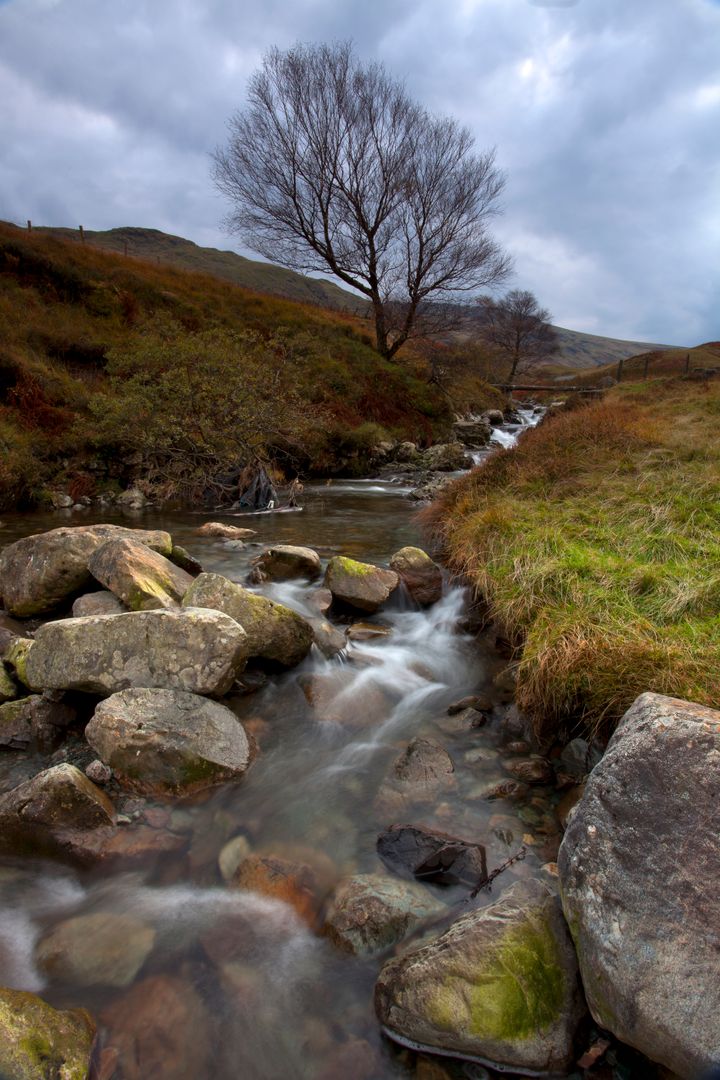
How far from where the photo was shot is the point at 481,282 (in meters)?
27.3

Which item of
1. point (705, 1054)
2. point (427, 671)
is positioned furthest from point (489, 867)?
point (427, 671)

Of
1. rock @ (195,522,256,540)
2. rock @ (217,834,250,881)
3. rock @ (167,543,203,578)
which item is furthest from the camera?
rock @ (195,522,256,540)

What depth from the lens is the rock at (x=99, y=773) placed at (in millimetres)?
3688

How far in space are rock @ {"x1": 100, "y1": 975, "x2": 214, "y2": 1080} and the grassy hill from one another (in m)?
11.4

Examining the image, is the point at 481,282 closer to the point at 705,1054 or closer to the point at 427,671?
the point at 427,671

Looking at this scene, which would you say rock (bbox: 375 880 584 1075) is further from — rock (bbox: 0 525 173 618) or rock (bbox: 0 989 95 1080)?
rock (bbox: 0 525 173 618)

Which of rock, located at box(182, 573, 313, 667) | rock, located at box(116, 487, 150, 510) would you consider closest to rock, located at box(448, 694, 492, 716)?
rock, located at box(182, 573, 313, 667)

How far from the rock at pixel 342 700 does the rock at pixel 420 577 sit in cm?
179

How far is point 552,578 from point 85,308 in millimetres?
21694

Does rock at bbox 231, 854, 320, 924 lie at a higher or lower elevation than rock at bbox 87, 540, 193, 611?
lower

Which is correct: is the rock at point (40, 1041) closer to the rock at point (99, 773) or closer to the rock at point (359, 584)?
the rock at point (99, 773)

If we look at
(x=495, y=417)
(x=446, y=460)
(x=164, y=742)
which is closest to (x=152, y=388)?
(x=446, y=460)

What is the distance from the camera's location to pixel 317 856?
3363mm

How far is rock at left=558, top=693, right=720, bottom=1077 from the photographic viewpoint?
74.7 inches
